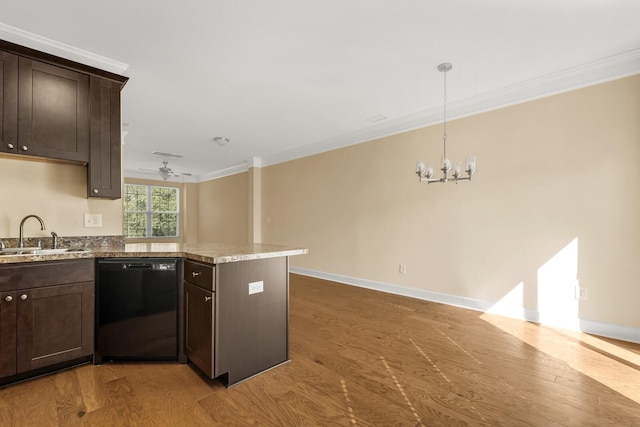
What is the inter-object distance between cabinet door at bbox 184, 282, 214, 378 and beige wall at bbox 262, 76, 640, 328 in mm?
3115

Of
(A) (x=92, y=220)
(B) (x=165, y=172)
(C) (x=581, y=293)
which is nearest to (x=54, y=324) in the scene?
(A) (x=92, y=220)

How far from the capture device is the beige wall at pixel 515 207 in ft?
9.00

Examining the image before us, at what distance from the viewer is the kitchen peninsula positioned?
74.0 inches

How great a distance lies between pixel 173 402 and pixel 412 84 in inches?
137

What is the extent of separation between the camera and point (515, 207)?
3332 mm

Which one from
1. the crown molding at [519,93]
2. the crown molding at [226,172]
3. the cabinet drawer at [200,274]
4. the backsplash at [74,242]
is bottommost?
the cabinet drawer at [200,274]

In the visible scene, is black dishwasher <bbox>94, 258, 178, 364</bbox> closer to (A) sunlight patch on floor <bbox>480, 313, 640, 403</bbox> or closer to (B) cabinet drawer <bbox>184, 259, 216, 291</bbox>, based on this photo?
(B) cabinet drawer <bbox>184, 259, 216, 291</bbox>

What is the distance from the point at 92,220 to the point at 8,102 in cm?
107

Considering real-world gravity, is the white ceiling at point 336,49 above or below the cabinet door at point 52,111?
above

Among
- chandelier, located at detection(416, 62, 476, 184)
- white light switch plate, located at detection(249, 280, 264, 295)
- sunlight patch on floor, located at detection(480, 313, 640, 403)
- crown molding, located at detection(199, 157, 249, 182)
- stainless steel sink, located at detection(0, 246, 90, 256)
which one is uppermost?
crown molding, located at detection(199, 157, 249, 182)

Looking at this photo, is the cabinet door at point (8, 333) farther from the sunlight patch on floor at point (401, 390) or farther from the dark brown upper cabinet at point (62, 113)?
the sunlight patch on floor at point (401, 390)

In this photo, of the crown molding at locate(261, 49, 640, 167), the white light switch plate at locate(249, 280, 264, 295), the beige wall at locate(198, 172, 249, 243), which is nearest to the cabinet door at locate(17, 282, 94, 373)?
the white light switch plate at locate(249, 280, 264, 295)

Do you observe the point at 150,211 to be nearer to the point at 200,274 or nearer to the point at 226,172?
the point at 226,172

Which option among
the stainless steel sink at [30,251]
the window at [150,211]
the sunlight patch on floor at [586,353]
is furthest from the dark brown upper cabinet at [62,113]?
the window at [150,211]
